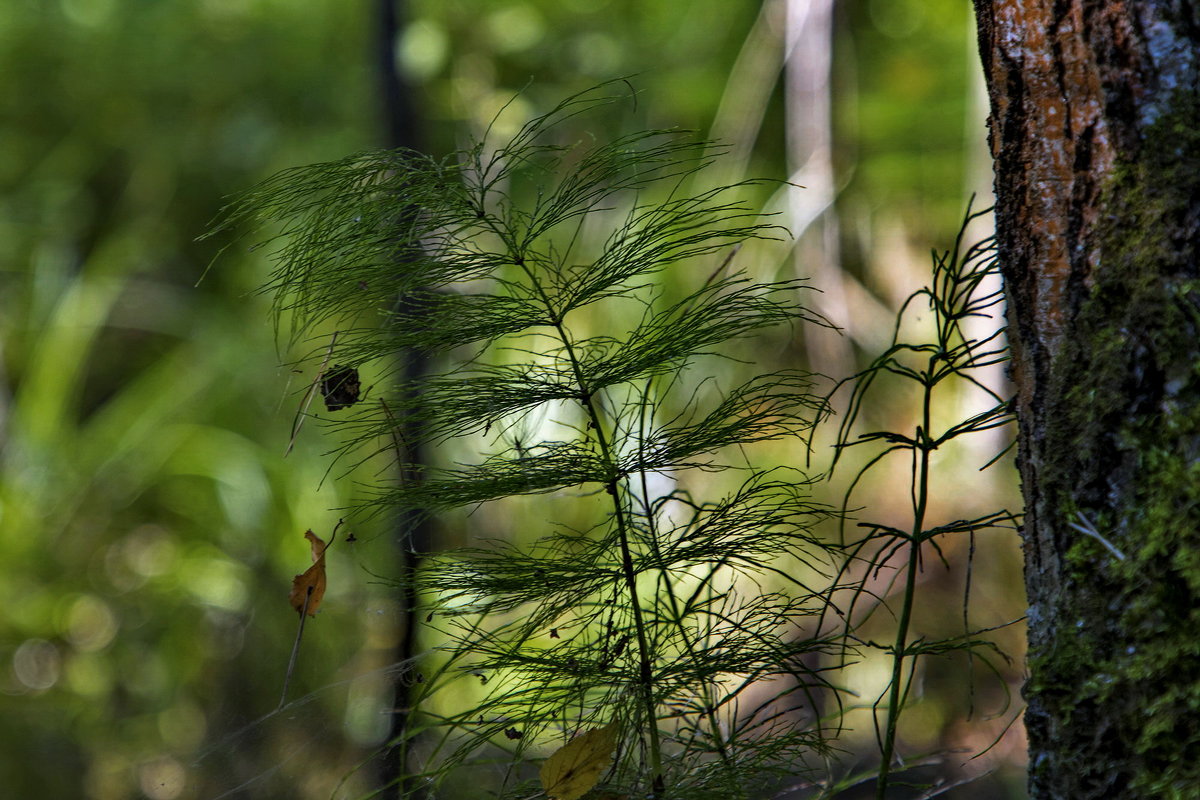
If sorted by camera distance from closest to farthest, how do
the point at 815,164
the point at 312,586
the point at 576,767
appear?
the point at 576,767, the point at 312,586, the point at 815,164

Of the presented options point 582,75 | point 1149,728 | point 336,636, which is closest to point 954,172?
point 582,75

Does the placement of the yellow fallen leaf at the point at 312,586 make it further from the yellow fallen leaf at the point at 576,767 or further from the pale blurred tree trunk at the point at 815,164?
the pale blurred tree trunk at the point at 815,164

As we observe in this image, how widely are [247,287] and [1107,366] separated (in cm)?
257

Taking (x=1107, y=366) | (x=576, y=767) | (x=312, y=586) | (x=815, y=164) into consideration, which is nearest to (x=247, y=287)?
(x=815, y=164)

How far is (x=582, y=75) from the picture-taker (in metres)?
3.06

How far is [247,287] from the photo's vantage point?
9.27ft

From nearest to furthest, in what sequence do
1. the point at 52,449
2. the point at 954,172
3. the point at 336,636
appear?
1. the point at 336,636
2. the point at 52,449
3. the point at 954,172

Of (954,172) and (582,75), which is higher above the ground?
(582,75)

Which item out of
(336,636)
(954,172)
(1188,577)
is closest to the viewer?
(1188,577)

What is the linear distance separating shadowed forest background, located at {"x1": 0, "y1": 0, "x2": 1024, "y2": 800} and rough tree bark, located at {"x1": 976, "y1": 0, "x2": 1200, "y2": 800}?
165cm

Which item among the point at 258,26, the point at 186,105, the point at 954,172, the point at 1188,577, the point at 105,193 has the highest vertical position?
the point at 258,26

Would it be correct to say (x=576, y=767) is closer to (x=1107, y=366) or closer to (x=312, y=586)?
(x=312, y=586)

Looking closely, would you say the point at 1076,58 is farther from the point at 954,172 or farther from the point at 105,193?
the point at 105,193

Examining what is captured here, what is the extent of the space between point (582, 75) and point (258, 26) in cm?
108
